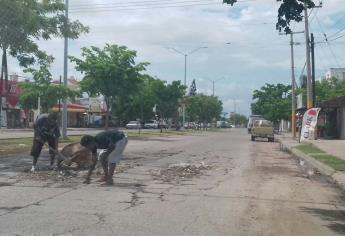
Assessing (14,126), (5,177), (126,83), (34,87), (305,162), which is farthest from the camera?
(14,126)

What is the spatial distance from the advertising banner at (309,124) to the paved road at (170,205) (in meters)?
23.9

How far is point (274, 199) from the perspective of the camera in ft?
41.1

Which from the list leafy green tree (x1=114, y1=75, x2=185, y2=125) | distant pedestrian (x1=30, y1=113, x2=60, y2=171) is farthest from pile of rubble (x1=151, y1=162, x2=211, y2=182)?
leafy green tree (x1=114, y1=75, x2=185, y2=125)

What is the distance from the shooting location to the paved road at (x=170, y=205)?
8.95 metres

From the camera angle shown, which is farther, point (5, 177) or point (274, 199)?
point (5, 177)

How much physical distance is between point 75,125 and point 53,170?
3150 inches

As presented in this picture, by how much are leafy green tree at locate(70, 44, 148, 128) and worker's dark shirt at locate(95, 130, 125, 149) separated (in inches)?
1107

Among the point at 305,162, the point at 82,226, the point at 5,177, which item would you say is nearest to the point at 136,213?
the point at 82,226

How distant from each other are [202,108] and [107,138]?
10288 cm

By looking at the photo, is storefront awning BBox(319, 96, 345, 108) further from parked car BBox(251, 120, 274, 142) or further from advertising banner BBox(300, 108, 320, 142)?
parked car BBox(251, 120, 274, 142)

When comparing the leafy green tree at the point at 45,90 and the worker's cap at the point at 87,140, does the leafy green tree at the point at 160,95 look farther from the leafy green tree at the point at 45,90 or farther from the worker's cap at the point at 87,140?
the worker's cap at the point at 87,140

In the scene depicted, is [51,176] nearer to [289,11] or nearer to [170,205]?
[170,205]

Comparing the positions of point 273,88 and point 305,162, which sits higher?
point 273,88

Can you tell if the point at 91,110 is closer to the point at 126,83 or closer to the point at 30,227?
the point at 126,83
